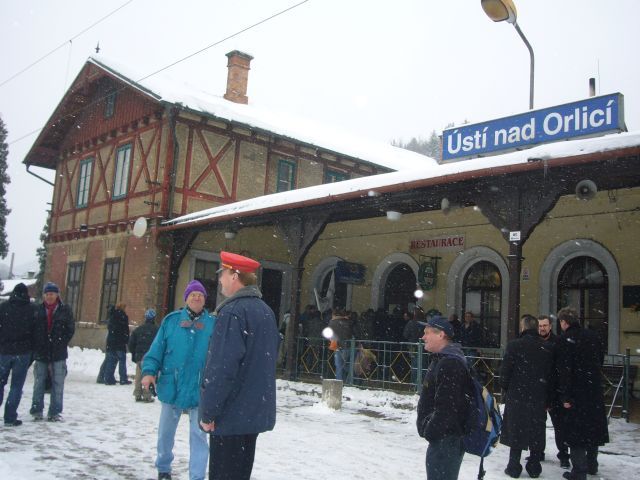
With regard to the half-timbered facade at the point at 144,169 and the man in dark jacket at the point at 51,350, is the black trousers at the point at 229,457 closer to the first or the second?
the man in dark jacket at the point at 51,350

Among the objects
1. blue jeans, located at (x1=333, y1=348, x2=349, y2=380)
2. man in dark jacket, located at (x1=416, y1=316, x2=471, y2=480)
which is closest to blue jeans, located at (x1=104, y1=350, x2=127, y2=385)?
blue jeans, located at (x1=333, y1=348, x2=349, y2=380)

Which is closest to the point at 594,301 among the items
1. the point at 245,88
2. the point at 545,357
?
the point at 545,357

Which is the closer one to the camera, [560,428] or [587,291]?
[560,428]

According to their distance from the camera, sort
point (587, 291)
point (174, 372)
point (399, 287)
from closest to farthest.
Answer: point (174, 372) < point (587, 291) < point (399, 287)

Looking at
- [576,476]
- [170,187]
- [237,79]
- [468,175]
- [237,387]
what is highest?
[237,79]

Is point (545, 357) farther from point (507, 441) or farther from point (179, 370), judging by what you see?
point (179, 370)

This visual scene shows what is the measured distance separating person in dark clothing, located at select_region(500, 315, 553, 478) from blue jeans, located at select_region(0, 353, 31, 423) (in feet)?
16.5

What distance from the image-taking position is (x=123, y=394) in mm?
10211

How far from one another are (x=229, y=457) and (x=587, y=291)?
9732 mm

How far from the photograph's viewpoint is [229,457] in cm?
312

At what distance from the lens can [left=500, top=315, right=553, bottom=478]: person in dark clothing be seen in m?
5.72

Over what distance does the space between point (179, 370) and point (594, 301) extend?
880 centimetres

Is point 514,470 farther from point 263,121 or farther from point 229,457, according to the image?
point 263,121

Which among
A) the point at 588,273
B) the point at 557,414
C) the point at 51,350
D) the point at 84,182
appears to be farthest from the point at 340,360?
the point at 84,182
